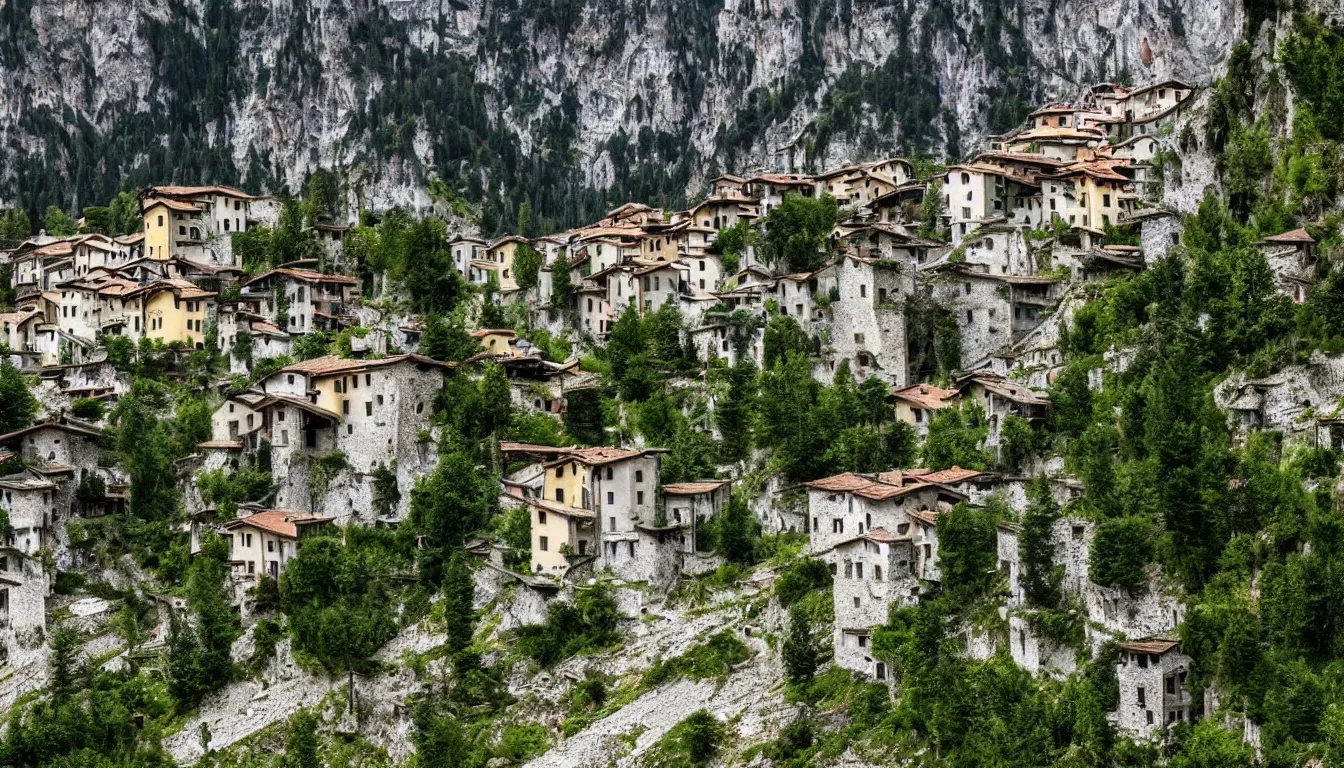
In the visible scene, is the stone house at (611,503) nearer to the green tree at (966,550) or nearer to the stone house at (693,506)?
the stone house at (693,506)

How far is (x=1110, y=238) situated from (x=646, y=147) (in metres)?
82.6

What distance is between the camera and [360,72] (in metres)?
178

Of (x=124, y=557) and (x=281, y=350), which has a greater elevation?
(x=281, y=350)

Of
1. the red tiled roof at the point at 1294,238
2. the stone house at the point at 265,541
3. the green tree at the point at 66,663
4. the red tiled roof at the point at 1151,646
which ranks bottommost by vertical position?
the green tree at the point at 66,663

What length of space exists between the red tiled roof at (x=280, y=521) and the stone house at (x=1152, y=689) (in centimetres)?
3671

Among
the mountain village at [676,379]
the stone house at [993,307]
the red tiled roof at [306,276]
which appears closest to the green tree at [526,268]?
the mountain village at [676,379]

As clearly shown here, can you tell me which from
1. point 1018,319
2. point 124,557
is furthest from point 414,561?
point 1018,319

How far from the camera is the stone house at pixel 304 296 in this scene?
108 metres

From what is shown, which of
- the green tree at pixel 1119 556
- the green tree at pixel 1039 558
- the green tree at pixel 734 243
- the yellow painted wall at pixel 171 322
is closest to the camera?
the green tree at pixel 1119 556

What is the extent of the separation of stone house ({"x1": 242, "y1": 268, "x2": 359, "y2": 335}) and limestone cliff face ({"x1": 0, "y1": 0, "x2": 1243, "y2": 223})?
4852cm

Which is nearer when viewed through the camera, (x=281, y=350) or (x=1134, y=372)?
(x=1134, y=372)

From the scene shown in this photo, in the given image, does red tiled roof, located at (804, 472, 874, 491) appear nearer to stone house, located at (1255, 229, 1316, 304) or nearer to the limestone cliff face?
stone house, located at (1255, 229, 1316, 304)

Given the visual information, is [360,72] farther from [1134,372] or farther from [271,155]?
[1134,372]

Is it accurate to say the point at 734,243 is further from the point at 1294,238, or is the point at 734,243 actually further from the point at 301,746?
the point at 301,746
